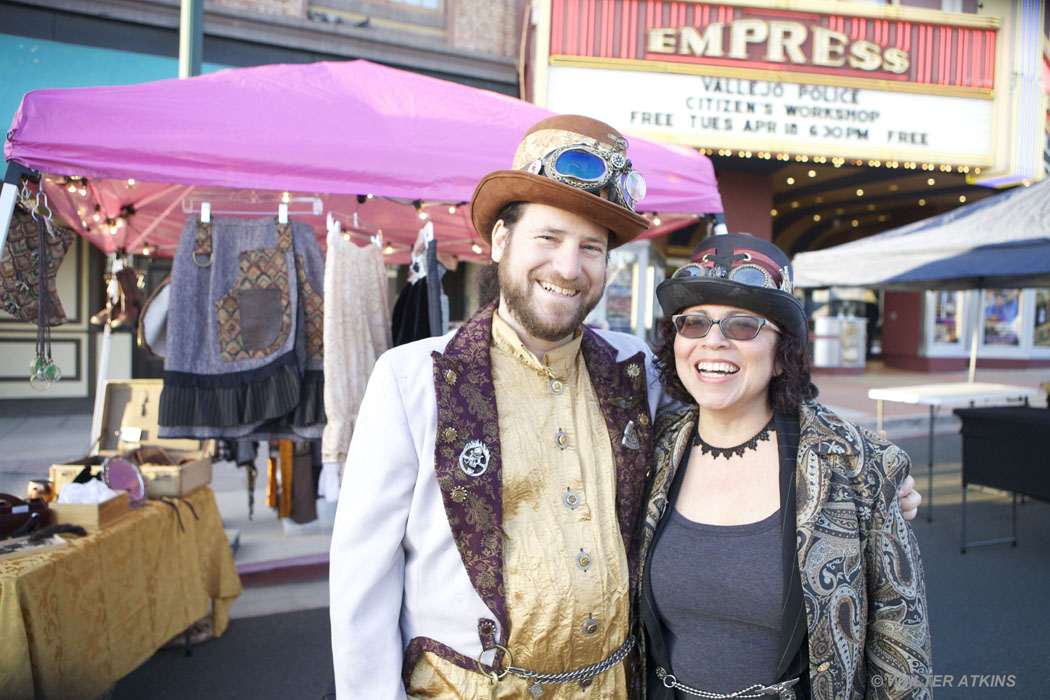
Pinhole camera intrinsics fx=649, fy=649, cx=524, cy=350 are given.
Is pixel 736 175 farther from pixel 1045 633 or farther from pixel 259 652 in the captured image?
pixel 259 652

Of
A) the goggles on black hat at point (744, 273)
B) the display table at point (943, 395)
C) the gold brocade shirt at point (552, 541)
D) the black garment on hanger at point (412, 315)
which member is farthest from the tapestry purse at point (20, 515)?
the display table at point (943, 395)

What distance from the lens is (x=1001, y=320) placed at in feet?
52.2

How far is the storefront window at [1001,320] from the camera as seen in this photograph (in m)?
15.8

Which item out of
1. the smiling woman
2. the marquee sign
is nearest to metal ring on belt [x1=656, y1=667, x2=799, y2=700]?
the smiling woman

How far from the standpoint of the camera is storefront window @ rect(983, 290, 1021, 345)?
622 inches

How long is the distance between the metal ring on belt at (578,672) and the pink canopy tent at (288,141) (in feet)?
7.27

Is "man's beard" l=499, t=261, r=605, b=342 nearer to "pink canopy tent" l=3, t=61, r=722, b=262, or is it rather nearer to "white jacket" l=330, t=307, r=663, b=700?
"white jacket" l=330, t=307, r=663, b=700

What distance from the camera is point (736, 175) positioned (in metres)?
10.5

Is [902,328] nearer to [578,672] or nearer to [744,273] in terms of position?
[744,273]

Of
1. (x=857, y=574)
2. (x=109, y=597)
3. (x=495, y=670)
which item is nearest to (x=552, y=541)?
(x=495, y=670)

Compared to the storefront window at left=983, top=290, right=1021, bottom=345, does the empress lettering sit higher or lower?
higher

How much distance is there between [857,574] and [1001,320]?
18157 mm

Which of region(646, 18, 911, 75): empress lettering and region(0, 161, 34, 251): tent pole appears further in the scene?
region(646, 18, 911, 75): empress lettering

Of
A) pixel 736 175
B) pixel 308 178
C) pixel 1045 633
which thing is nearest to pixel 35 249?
pixel 308 178
